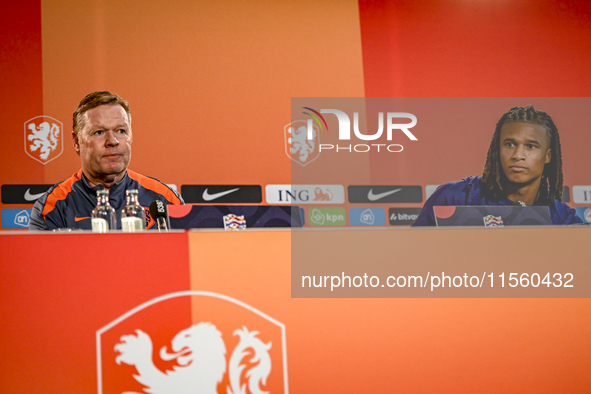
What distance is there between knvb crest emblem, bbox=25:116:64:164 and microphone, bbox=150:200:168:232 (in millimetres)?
2190

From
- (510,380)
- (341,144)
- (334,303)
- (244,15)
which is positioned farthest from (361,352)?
(244,15)

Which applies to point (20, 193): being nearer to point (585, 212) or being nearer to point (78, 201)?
point (78, 201)

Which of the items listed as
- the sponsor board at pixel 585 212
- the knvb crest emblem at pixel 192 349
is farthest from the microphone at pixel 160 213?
the sponsor board at pixel 585 212

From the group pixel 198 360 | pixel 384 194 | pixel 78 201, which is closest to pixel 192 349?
pixel 198 360

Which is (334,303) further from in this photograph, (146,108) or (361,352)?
(146,108)

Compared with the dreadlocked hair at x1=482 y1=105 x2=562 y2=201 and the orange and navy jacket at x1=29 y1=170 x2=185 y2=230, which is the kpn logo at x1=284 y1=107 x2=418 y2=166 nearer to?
the dreadlocked hair at x1=482 y1=105 x2=562 y2=201

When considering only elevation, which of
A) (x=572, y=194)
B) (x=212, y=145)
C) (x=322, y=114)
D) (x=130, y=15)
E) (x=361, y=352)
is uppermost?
(x=130, y=15)

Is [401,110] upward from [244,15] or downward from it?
downward

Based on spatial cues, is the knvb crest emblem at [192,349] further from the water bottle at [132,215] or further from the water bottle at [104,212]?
the water bottle at [104,212]

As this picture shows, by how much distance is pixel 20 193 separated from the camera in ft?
9.91

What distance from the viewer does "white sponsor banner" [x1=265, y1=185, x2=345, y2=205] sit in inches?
132

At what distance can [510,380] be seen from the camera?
3.99 feet

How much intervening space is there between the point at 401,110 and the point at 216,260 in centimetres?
270

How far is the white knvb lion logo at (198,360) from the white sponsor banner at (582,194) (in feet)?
11.5
